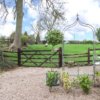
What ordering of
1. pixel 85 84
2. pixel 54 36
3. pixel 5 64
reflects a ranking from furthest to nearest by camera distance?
pixel 5 64 < pixel 54 36 < pixel 85 84

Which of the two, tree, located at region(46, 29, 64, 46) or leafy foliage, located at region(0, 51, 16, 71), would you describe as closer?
tree, located at region(46, 29, 64, 46)

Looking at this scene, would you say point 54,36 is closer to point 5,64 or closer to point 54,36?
point 54,36

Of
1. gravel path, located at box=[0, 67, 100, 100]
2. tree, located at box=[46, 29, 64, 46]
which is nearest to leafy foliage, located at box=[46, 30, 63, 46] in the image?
tree, located at box=[46, 29, 64, 46]

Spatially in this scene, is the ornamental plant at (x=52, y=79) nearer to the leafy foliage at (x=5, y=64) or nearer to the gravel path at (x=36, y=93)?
the gravel path at (x=36, y=93)

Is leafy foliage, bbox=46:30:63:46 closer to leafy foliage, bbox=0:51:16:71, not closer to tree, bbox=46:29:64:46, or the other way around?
tree, bbox=46:29:64:46

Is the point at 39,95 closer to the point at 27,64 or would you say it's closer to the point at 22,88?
the point at 22,88

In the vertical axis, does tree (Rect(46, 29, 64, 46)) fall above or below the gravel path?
above

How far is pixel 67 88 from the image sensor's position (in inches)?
415

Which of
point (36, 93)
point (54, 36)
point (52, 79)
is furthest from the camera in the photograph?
point (54, 36)

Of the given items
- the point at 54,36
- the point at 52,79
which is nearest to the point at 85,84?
the point at 52,79

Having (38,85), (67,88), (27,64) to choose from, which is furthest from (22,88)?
(27,64)

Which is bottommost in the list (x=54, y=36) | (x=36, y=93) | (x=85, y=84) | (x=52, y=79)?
(x=36, y=93)

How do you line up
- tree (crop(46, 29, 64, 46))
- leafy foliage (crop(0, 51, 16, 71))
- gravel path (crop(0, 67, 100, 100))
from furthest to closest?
leafy foliage (crop(0, 51, 16, 71)) → tree (crop(46, 29, 64, 46)) → gravel path (crop(0, 67, 100, 100))

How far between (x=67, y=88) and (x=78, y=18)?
121 inches
